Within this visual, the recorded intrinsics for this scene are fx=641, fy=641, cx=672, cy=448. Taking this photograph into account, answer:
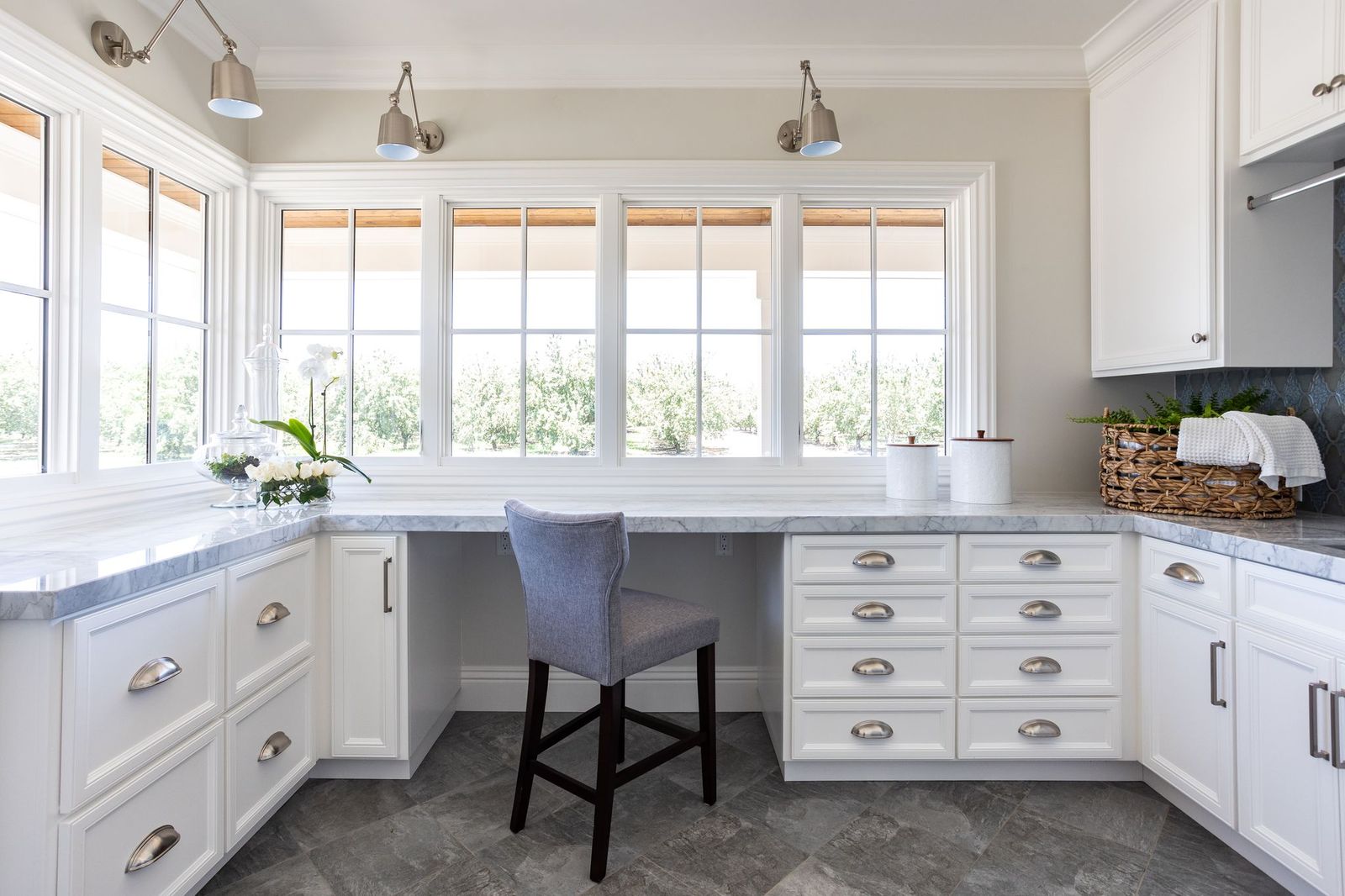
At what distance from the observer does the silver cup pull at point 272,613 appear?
168 cm

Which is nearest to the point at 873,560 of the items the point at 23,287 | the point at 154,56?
the point at 23,287

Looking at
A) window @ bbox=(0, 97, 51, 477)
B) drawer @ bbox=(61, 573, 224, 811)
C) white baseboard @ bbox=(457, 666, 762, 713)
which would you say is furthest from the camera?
white baseboard @ bbox=(457, 666, 762, 713)

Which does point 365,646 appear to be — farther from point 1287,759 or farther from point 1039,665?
point 1287,759

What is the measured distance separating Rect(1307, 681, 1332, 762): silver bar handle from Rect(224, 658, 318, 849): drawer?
98.0 inches

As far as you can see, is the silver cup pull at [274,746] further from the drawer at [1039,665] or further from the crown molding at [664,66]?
the crown molding at [664,66]

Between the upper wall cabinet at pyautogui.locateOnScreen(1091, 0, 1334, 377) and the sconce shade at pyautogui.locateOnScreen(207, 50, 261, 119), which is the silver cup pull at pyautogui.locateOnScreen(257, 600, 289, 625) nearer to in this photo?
the sconce shade at pyautogui.locateOnScreen(207, 50, 261, 119)

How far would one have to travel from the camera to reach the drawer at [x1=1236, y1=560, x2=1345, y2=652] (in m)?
1.36

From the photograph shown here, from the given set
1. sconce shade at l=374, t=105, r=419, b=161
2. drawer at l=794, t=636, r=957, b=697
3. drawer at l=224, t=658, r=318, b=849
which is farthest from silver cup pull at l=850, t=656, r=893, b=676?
sconce shade at l=374, t=105, r=419, b=161

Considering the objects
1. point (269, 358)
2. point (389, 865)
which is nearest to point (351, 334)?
point (269, 358)

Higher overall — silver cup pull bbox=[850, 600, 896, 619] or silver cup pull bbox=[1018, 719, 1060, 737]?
silver cup pull bbox=[850, 600, 896, 619]

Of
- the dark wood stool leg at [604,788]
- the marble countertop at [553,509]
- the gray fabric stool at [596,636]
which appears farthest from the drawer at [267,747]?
the dark wood stool leg at [604,788]

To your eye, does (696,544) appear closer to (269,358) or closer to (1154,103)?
(269,358)

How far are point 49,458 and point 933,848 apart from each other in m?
2.67

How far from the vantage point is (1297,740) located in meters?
1.45
